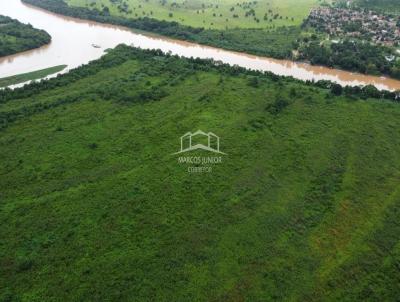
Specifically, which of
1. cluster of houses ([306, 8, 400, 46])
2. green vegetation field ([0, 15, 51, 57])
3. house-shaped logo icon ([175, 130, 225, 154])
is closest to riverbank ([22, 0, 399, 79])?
cluster of houses ([306, 8, 400, 46])

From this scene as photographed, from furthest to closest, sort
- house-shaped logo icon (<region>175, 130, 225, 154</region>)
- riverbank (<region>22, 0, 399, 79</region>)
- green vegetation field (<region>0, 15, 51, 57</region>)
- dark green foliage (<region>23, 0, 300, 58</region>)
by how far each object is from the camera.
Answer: dark green foliage (<region>23, 0, 300, 58</region>), green vegetation field (<region>0, 15, 51, 57</region>), riverbank (<region>22, 0, 399, 79</region>), house-shaped logo icon (<region>175, 130, 225, 154</region>)

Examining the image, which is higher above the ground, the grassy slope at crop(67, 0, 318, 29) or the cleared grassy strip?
the grassy slope at crop(67, 0, 318, 29)

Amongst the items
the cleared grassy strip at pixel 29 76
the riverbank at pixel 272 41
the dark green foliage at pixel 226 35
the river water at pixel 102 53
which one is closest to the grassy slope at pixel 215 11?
the riverbank at pixel 272 41

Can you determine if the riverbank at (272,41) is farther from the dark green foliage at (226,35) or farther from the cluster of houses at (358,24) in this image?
the cluster of houses at (358,24)

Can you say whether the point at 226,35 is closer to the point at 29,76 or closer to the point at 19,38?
the point at 29,76

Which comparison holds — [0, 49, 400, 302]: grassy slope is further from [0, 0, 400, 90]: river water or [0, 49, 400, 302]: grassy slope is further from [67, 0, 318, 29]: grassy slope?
[67, 0, 318, 29]: grassy slope

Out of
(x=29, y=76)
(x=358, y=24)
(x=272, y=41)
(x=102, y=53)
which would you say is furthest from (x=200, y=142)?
(x=358, y=24)

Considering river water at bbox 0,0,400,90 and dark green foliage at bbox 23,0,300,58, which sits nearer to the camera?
river water at bbox 0,0,400,90
